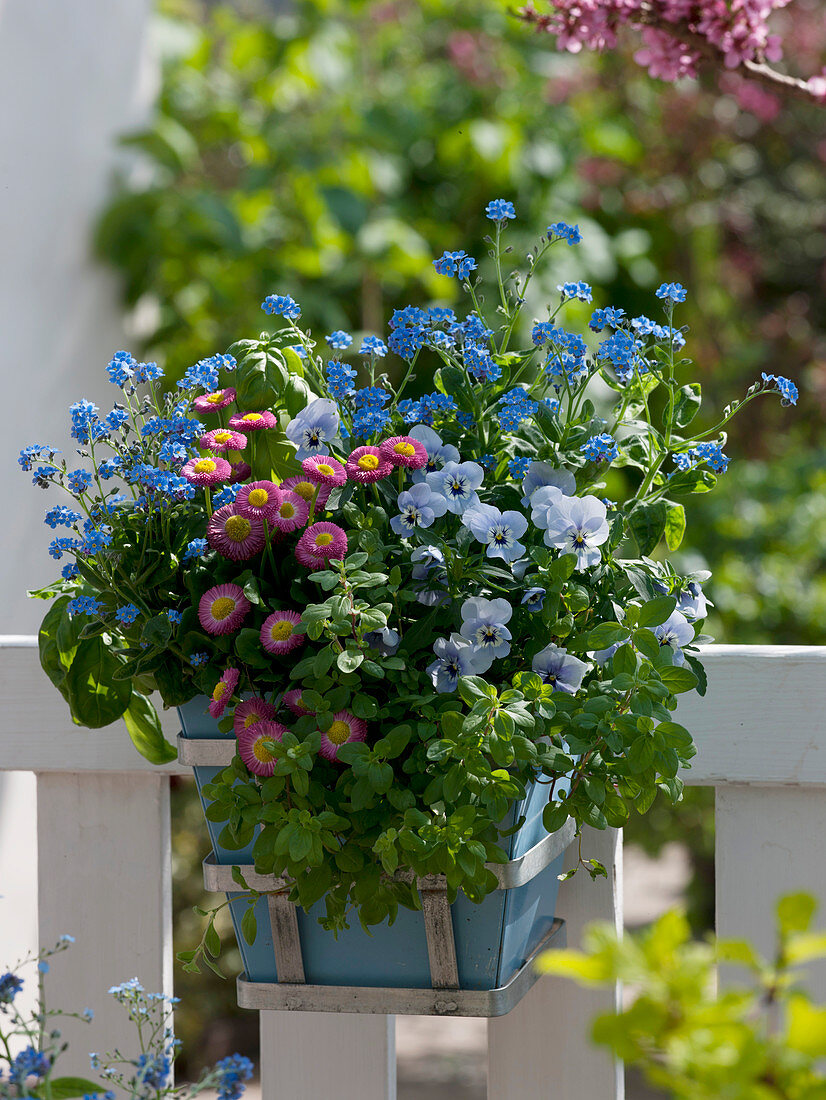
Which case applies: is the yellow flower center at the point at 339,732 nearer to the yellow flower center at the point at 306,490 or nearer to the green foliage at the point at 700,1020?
the yellow flower center at the point at 306,490

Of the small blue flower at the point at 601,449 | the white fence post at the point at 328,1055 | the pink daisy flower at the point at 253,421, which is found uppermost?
the pink daisy flower at the point at 253,421

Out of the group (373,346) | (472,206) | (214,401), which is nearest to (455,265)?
(373,346)

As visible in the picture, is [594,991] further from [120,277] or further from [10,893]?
[120,277]

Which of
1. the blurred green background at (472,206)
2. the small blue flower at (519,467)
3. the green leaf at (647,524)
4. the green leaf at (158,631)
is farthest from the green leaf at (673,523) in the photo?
the blurred green background at (472,206)

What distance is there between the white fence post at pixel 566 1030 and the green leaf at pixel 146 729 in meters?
0.33

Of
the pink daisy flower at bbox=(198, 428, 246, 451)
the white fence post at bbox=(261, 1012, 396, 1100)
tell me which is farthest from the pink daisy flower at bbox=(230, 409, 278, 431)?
the white fence post at bbox=(261, 1012, 396, 1100)

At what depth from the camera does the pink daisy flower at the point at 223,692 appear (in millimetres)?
659

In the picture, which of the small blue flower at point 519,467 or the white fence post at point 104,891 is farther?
the white fence post at point 104,891

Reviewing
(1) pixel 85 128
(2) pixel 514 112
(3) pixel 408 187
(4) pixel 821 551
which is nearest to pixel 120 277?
(1) pixel 85 128

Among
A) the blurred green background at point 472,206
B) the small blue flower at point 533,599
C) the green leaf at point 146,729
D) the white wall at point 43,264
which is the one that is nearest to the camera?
the small blue flower at point 533,599

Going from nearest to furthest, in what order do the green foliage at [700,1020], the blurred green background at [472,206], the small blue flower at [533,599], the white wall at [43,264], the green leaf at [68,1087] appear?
the green foliage at [700,1020] → the green leaf at [68,1087] → the small blue flower at [533,599] → the white wall at [43,264] → the blurred green background at [472,206]

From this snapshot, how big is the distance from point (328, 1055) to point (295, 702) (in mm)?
370

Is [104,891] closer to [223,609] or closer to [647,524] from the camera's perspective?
[223,609]

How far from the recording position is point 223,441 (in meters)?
0.69
